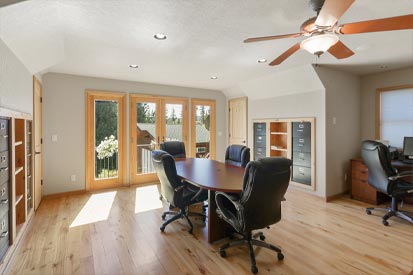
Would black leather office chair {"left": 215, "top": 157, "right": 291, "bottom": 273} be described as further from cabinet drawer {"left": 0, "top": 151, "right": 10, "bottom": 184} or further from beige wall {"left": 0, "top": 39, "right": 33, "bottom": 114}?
beige wall {"left": 0, "top": 39, "right": 33, "bottom": 114}

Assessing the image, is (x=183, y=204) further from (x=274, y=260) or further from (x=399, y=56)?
(x=399, y=56)

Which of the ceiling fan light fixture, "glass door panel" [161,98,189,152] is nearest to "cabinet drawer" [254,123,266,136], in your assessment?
"glass door panel" [161,98,189,152]

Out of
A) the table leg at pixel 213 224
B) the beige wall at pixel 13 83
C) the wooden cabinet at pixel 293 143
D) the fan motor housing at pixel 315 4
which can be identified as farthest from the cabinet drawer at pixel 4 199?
the wooden cabinet at pixel 293 143

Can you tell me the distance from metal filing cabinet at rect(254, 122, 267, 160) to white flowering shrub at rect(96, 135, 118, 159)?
126 inches

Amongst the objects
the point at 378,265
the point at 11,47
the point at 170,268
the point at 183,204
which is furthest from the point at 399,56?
the point at 11,47

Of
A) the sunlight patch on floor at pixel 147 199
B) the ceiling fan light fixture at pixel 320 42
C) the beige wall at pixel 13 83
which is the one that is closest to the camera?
the ceiling fan light fixture at pixel 320 42

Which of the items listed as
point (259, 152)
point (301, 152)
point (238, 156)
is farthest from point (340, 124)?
point (238, 156)

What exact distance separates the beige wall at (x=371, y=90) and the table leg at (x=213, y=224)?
369 cm

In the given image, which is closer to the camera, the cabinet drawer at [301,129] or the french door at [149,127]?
the cabinet drawer at [301,129]

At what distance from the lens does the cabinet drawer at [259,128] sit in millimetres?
5147

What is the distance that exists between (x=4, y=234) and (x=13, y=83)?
1502 mm

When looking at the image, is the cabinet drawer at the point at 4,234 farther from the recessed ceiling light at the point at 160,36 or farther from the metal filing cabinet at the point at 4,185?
the recessed ceiling light at the point at 160,36

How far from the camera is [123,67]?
3.83m

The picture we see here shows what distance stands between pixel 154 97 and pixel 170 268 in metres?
3.90
